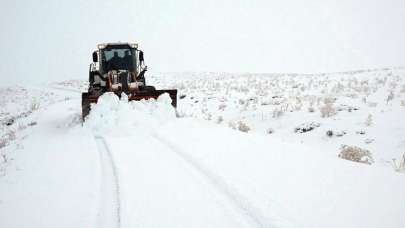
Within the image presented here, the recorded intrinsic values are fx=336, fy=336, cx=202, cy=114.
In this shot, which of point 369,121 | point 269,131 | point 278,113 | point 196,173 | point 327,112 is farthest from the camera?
point 278,113

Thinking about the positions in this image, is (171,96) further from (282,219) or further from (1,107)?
(1,107)

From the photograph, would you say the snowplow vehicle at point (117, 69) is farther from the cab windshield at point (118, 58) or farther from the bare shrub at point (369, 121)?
Result: the bare shrub at point (369, 121)

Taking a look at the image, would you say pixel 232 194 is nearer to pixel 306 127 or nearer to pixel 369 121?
pixel 306 127

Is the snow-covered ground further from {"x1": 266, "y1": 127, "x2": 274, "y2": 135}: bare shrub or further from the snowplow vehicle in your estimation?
the snowplow vehicle

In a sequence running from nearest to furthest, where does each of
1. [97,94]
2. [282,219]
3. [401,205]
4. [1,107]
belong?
[282,219] < [401,205] < [97,94] < [1,107]

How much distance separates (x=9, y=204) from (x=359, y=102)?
11.8 m

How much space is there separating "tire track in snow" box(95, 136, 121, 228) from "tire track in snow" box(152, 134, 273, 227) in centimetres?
134

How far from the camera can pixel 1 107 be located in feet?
85.1

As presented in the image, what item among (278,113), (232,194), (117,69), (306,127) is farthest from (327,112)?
(117,69)

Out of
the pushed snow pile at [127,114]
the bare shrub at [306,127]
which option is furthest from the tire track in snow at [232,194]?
the bare shrub at [306,127]

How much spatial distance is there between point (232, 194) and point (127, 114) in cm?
640

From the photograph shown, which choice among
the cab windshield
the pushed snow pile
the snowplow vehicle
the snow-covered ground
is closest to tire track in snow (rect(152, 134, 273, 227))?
the snow-covered ground

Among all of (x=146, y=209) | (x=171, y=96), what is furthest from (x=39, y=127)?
(x=146, y=209)

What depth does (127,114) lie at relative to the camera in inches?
401
